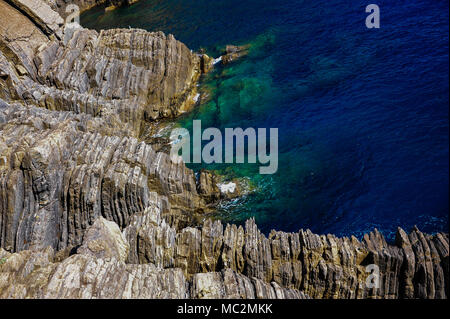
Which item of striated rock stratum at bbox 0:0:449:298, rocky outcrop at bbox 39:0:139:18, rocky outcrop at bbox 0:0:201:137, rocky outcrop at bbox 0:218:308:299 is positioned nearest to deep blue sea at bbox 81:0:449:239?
rocky outcrop at bbox 0:0:201:137

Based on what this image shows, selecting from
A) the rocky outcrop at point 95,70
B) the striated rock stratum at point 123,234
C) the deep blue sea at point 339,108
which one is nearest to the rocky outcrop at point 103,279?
the striated rock stratum at point 123,234

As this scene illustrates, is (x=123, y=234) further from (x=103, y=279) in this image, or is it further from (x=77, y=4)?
(x=77, y=4)

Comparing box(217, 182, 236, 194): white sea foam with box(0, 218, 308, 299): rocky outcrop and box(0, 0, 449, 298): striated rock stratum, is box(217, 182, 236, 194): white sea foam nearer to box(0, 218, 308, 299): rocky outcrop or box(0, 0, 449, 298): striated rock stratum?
box(0, 0, 449, 298): striated rock stratum

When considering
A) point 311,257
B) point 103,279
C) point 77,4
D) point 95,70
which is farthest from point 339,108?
point 77,4

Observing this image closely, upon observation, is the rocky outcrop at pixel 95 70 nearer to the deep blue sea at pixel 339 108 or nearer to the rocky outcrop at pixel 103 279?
the deep blue sea at pixel 339 108

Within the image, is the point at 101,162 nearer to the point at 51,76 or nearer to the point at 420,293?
the point at 51,76
